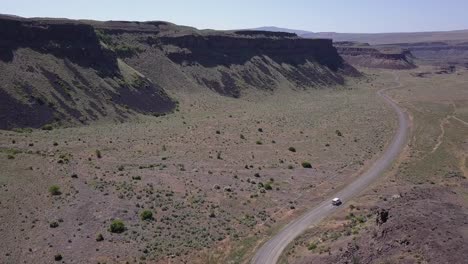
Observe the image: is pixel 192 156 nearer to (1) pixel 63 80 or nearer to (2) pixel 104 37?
(1) pixel 63 80

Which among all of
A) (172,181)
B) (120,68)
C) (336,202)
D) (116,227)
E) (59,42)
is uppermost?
(59,42)

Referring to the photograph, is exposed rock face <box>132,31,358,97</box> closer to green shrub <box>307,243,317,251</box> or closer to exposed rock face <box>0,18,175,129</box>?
exposed rock face <box>0,18,175,129</box>

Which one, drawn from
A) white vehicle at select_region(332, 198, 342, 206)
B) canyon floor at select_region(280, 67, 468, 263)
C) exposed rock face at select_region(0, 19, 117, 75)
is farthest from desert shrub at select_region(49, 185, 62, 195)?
exposed rock face at select_region(0, 19, 117, 75)

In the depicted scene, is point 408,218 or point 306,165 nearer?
point 408,218

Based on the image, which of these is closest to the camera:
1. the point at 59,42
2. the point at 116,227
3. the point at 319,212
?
the point at 116,227

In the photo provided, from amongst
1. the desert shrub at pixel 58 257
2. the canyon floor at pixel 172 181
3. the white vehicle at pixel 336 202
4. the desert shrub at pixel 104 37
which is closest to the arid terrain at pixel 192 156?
the desert shrub at pixel 58 257

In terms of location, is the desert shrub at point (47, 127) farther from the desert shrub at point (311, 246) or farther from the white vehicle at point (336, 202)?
the desert shrub at point (311, 246)

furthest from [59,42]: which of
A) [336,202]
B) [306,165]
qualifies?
[336,202]
